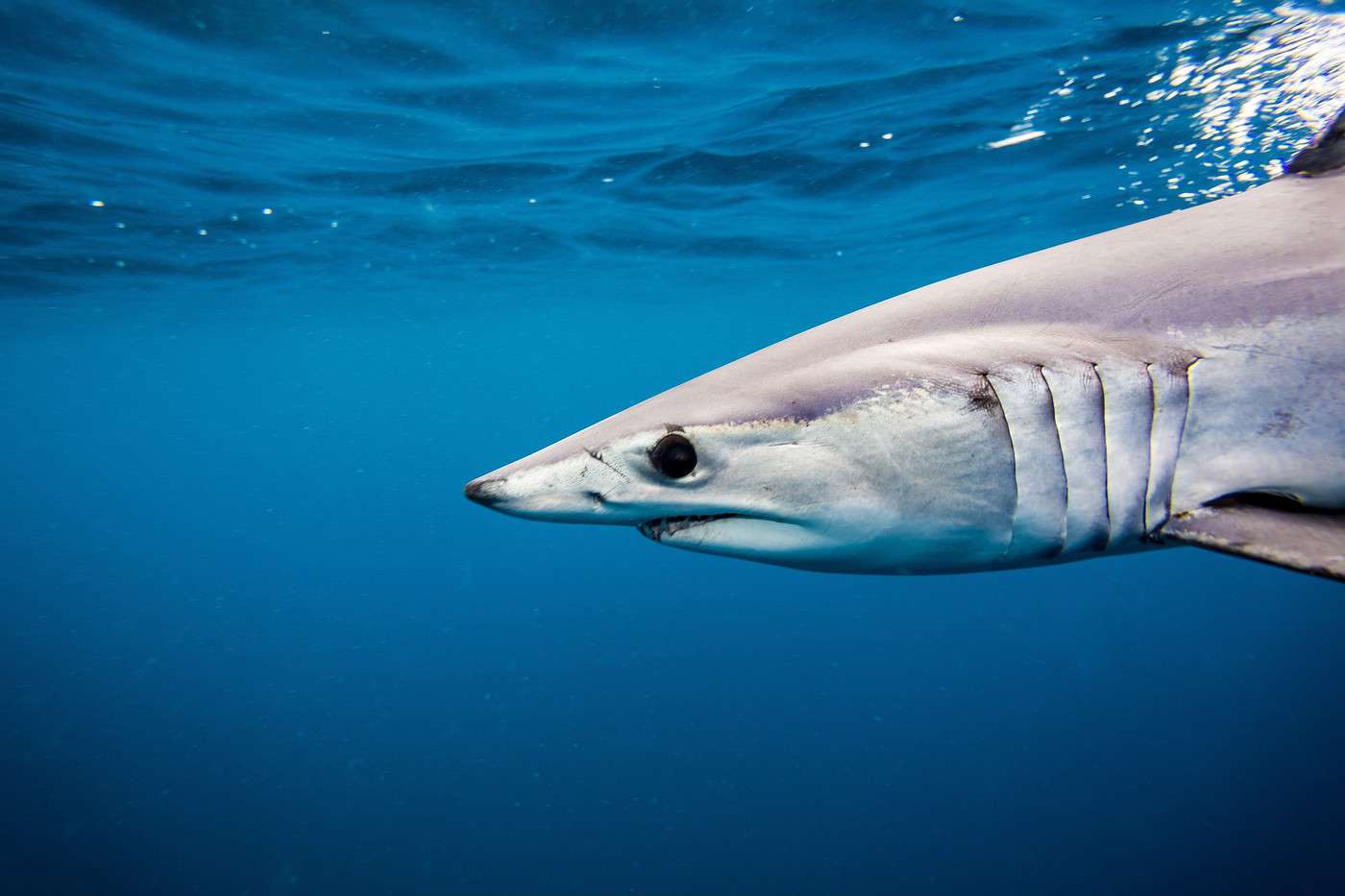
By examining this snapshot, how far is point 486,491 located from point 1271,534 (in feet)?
5.53

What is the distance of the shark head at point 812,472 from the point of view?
1.71 m

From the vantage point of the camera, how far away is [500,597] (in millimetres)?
27906

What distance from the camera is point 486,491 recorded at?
1.75 m

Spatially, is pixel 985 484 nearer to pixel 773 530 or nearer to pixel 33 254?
pixel 773 530

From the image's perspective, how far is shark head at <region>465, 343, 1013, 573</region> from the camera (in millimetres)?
1714

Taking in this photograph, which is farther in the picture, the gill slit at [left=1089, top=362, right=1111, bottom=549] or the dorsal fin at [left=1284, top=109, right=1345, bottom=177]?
the dorsal fin at [left=1284, top=109, right=1345, bottom=177]

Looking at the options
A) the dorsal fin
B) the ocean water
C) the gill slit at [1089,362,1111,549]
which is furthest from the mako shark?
the ocean water

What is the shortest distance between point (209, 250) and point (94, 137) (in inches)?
332

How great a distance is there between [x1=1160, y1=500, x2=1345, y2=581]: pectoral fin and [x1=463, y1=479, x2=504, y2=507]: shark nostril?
5.06ft

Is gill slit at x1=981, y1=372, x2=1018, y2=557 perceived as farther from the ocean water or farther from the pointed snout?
the ocean water

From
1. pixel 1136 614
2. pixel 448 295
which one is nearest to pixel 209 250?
pixel 448 295

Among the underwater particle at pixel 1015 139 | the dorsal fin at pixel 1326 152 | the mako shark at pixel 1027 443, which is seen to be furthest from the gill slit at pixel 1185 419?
the underwater particle at pixel 1015 139

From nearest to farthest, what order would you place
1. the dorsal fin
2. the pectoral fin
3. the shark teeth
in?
the pectoral fin → the shark teeth → the dorsal fin

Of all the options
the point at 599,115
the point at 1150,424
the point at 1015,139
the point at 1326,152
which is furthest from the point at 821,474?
the point at 1015,139
